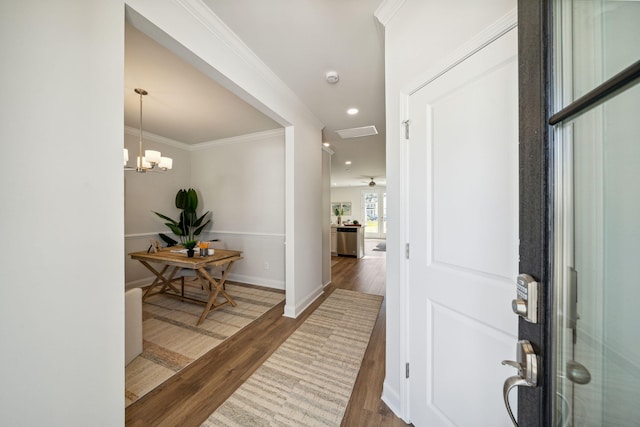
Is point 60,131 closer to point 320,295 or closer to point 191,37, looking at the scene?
point 191,37

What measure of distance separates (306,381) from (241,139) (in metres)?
3.77

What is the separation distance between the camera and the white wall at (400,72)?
3.54 ft

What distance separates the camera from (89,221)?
0.93 meters

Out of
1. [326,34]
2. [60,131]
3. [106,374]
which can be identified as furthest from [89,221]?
[326,34]

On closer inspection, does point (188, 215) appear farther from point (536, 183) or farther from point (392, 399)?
point (536, 183)

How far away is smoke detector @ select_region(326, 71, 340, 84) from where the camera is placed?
A: 2.14 metres

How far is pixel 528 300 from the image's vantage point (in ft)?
1.61

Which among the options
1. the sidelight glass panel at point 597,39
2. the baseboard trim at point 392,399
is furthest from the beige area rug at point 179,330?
the sidelight glass panel at point 597,39

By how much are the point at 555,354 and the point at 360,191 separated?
34.9 feet

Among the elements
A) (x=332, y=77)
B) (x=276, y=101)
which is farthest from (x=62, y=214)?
(x=332, y=77)

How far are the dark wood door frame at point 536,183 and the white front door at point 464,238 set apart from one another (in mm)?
338

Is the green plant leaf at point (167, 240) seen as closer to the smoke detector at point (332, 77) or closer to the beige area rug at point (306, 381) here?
the beige area rug at point (306, 381)

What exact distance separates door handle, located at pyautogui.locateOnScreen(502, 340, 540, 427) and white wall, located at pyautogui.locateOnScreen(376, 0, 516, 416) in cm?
84

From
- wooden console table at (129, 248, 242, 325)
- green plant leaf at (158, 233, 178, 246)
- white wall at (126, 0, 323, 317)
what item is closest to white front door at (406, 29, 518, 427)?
white wall at (126, 0, 323, 317)
